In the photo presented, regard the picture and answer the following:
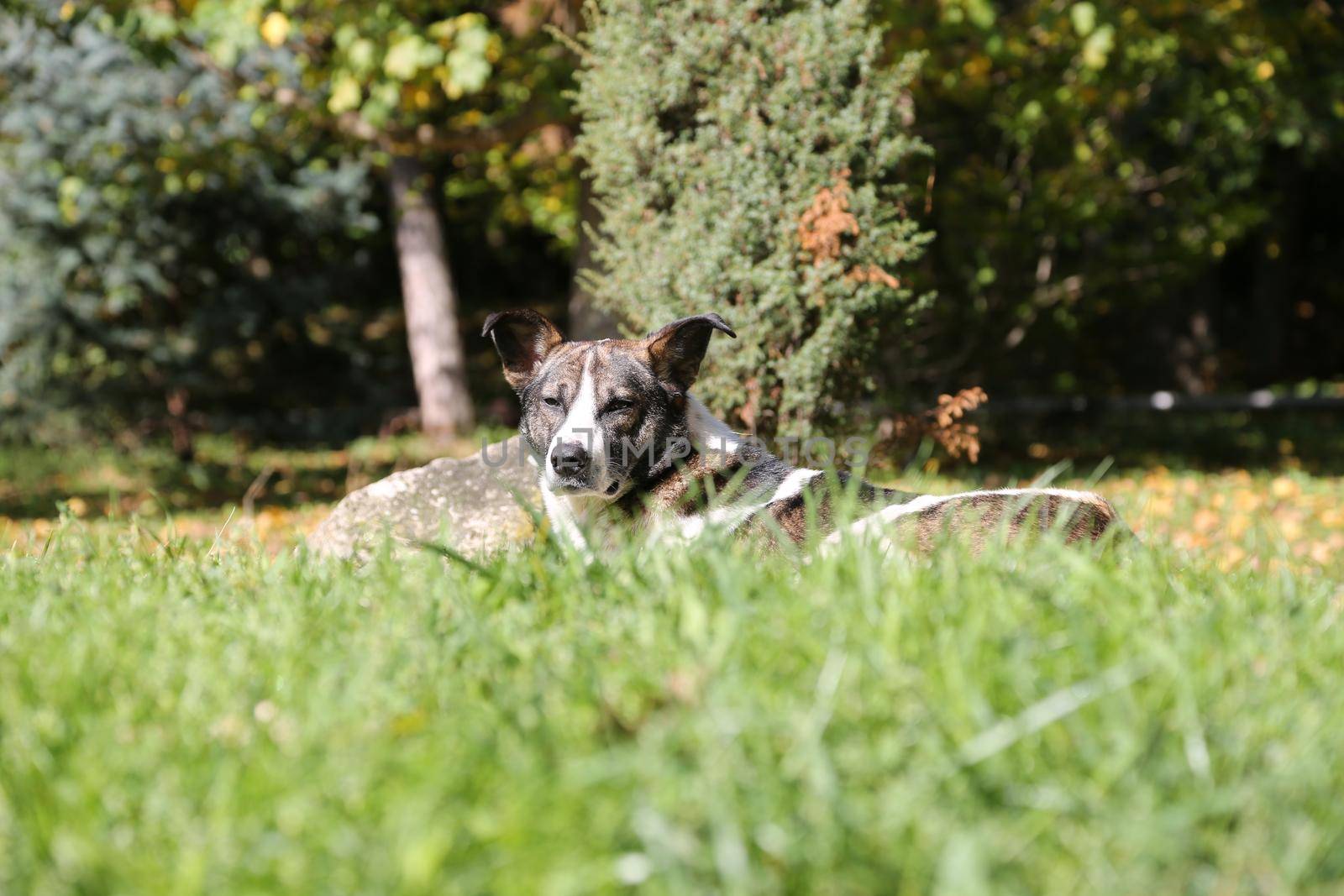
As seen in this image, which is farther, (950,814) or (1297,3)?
(1297,3)

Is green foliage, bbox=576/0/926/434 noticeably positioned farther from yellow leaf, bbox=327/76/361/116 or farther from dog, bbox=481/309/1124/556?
yellow leaf, bbox=327/76/361/116

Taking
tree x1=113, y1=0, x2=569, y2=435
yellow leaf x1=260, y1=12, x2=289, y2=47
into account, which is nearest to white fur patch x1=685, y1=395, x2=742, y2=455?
tree x1=113, y1=0, x2=569, y2=435

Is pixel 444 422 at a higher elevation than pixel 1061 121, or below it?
below

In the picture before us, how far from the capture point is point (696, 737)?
6.86ft

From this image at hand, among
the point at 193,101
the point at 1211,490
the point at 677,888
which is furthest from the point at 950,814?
the point at 193,101

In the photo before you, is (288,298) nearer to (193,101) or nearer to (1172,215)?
(193,101)

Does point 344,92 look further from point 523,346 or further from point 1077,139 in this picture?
point 1077,139

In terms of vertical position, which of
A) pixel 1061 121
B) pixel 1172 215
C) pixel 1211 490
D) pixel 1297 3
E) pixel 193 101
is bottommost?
pixel 1211 490

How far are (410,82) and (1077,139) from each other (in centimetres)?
662

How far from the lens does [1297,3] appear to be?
11031 mm

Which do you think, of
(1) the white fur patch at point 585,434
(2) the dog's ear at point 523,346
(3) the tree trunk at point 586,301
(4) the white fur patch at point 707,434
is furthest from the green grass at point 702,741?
(3) the tree trunk at point 586,301

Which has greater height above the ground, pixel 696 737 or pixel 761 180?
pixel 761 180

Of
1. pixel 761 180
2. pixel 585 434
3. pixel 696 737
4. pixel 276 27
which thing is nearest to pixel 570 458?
pixel 585 434

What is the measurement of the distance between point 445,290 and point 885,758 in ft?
43.5
